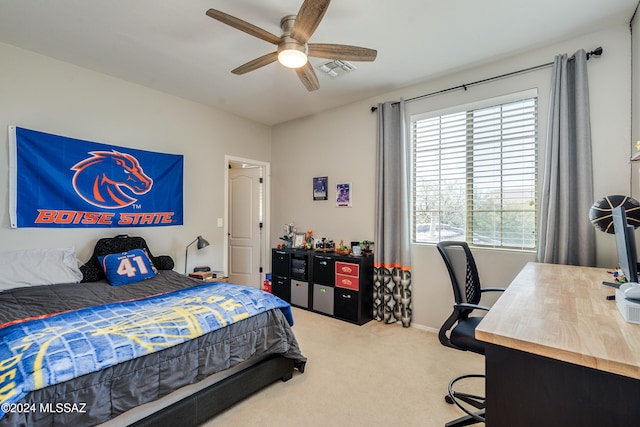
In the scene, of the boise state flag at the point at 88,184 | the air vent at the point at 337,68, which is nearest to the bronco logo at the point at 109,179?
the boise state flag at the point at 88,184

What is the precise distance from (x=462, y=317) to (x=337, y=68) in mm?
2512

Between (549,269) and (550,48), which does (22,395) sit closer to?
(549,269)

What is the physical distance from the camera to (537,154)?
272 centimetres

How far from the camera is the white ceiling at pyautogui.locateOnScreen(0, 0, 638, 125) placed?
2.17 meters

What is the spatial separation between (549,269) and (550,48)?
196 centimetres

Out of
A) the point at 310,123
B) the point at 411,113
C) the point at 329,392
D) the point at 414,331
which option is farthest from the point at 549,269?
the point at 310,123

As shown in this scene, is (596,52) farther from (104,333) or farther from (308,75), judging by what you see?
(104,333)

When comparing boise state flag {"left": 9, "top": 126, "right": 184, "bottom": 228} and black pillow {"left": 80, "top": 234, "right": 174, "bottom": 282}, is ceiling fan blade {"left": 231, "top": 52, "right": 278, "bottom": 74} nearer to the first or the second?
boise state flag {"left": 9, "top": 126, "right": 184, "bottom": 228}

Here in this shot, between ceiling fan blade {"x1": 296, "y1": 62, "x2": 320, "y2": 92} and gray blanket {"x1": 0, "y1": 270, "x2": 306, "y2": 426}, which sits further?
ceiling fan blade {"x1": 296, "y1": 62, "x2": 320, "y2": 92}

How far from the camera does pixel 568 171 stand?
8.14 ft

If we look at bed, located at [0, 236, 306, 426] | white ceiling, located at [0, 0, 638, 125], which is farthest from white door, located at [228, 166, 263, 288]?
bed, located at [0, 236, 306, 426]

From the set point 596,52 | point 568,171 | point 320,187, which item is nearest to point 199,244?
point 320,187

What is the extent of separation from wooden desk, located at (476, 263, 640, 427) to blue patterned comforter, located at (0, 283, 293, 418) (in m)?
1.55

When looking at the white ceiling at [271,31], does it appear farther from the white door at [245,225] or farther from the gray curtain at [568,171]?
the white door at [245,225]
